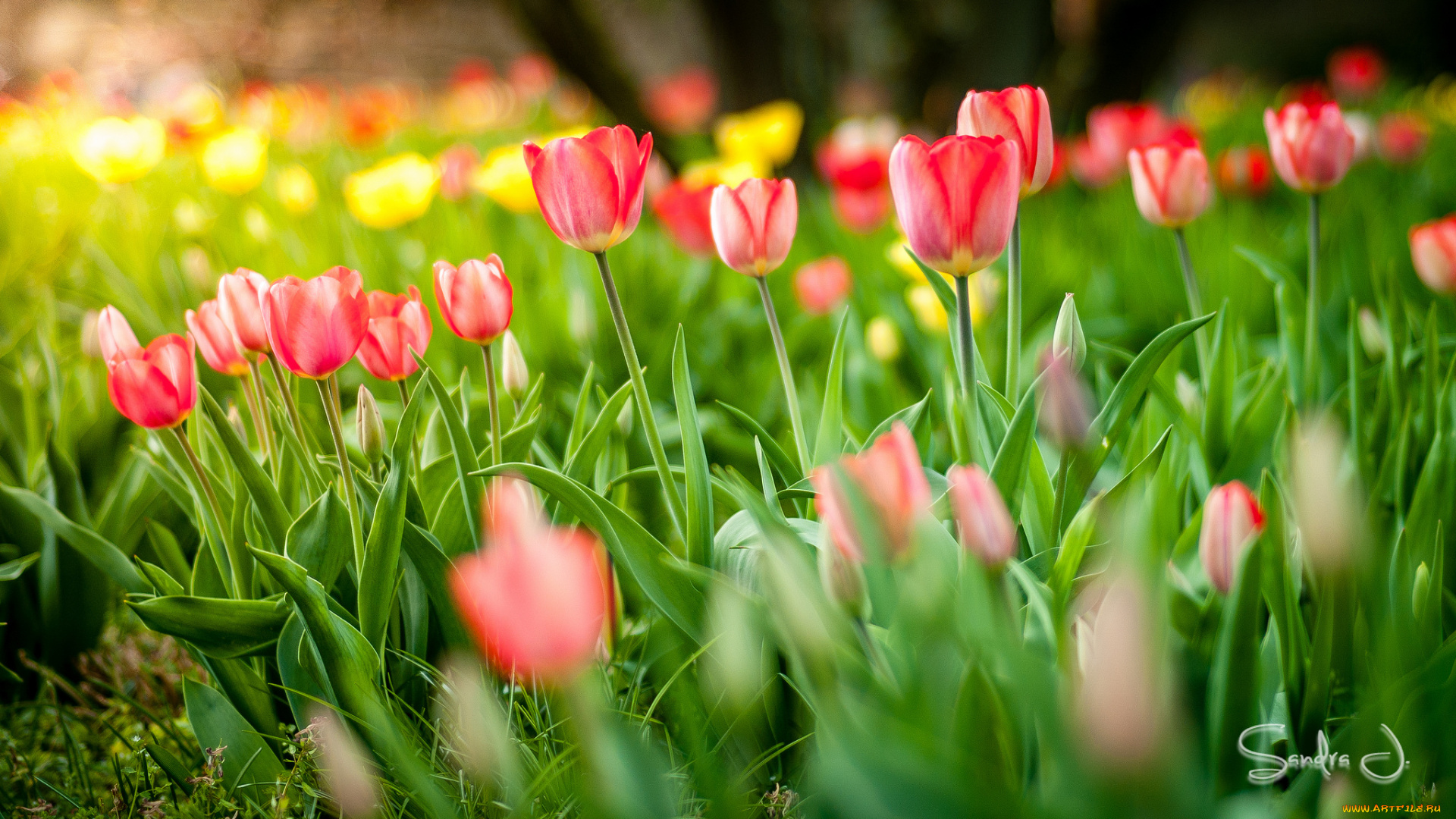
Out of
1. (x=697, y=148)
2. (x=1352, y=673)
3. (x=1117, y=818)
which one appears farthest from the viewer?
(x=697, y=148)

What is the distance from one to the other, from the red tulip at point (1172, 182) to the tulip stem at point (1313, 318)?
116 millimetres

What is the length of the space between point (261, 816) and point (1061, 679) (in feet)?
2.16

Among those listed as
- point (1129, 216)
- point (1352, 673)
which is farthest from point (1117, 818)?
point (1129, 216)

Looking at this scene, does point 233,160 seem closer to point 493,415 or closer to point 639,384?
point 493,415

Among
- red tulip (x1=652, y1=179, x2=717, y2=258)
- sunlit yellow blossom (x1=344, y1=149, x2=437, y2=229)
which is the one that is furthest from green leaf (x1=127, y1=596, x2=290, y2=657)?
sunlit yellow blossom (x1=344, y1=149, x2=437, y2=229)

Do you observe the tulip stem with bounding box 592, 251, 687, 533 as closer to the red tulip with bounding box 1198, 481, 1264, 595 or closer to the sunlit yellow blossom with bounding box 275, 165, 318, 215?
the red tulip with bounding box 1198, 481, 1264, 595

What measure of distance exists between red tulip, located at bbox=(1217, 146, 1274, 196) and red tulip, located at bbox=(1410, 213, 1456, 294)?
126cm

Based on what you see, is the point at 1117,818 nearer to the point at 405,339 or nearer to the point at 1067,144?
the point at 405,339

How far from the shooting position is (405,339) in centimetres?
88

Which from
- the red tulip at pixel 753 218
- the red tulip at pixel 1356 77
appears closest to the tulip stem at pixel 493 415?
the red tulip at pixel 753 218

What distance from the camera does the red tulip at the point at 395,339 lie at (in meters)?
0.86

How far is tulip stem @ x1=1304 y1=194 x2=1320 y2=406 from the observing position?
1029 mm

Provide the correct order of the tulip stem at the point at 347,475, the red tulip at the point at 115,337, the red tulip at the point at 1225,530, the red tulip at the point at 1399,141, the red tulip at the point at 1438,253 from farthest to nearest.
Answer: the red tulip at the point at 1399,141
the red tulip at the point at 1438,253
the red tulip at the point at 115,337
the tulip stem at the point at 347,475
the red tulip at the point at 1225,530

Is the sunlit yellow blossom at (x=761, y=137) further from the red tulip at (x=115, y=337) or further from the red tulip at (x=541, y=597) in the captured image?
the red tulip at (x=541, y=597)
